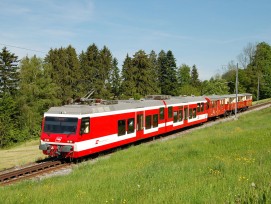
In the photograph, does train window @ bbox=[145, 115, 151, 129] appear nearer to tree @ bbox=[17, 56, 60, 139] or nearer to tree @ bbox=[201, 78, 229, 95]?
tree @ bbox=[17, 56, 60, 139]

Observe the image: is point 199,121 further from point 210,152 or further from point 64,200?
point 64,200

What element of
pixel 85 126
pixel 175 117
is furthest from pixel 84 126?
pixel 175 117

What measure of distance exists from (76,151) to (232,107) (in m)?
35.1

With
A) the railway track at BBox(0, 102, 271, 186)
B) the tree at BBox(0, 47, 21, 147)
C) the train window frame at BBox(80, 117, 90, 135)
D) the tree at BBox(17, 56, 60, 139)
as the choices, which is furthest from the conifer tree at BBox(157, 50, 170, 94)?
the railway track at BBox(0, 102, 271, 186)

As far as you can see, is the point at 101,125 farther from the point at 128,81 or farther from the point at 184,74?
the point at 184,74

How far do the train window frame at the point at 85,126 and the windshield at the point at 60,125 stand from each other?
36cm

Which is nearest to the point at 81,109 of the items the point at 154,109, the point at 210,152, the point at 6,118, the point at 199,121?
the point at 210,152

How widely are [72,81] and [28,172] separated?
169 ft

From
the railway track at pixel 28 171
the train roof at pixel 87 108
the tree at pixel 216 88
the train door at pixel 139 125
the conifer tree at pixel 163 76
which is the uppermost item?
the conifer tree at pixel 163 76

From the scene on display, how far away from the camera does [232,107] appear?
1939 inches

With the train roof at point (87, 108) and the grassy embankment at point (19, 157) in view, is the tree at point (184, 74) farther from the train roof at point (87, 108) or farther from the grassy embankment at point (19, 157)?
the train roof at point (87, 108)

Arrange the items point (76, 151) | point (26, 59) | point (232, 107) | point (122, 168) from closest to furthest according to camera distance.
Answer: point (122, 168), point (76, 151), point (232, 107), point (26, 59)

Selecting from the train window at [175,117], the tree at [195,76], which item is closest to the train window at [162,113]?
the train window at [175,117]

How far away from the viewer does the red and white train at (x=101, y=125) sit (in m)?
18.6
